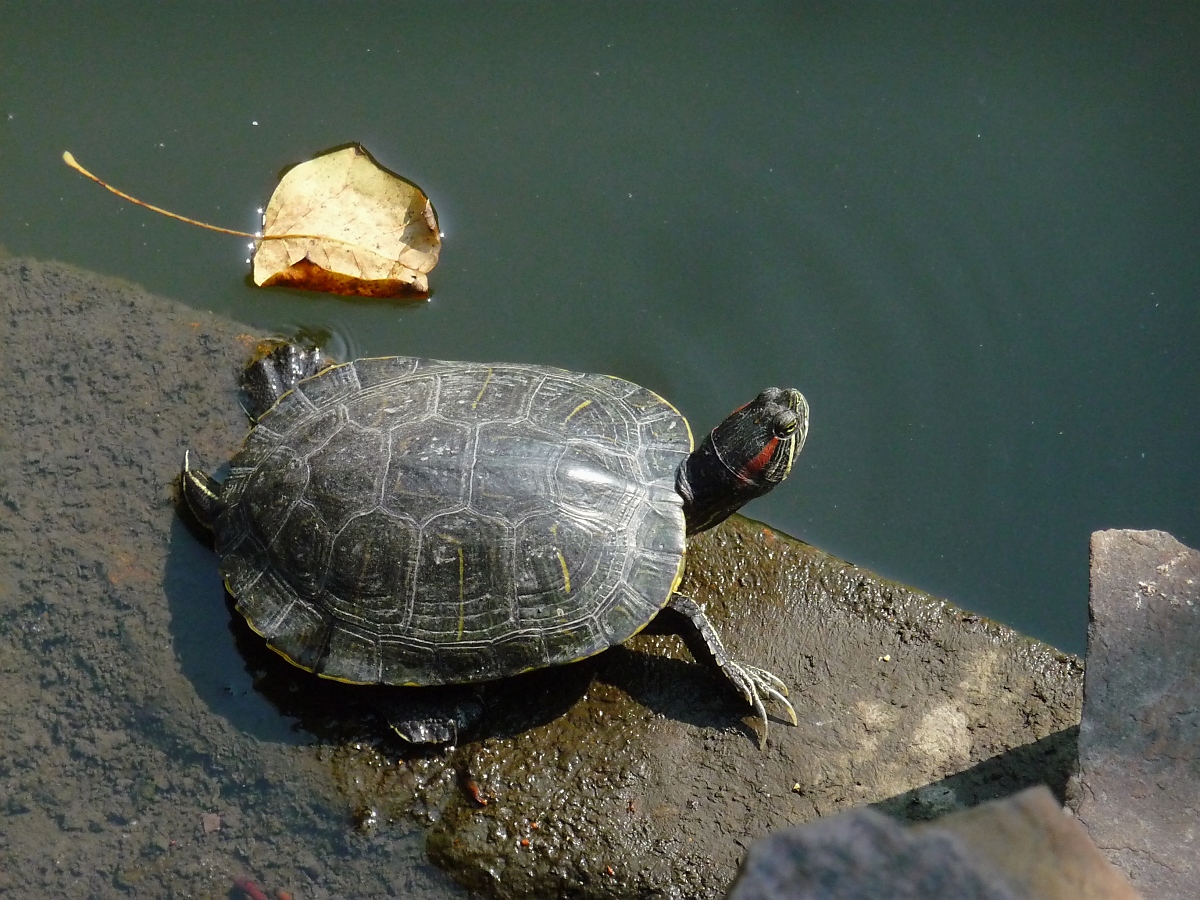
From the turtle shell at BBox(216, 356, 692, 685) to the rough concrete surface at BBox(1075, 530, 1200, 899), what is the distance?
1490 millimetres

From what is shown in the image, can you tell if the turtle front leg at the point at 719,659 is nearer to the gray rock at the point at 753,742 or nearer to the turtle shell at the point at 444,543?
the gray rock at the point at 753,742

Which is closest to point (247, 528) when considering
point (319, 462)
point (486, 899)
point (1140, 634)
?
point (319, 462)

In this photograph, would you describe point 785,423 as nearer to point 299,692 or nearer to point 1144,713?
point 1144,713

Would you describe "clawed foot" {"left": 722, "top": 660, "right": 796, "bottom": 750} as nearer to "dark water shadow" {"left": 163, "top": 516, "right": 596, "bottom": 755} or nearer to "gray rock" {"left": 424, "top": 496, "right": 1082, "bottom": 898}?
"gray rock" {"left": 424, "top": 496, "right": 1082, "bottom": 898}

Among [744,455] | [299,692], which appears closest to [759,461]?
[744,455]

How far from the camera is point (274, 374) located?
4246 millimetres

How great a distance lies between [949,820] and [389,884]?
229 cm

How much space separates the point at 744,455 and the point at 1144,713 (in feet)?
5.34

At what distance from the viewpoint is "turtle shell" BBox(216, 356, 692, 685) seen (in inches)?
134

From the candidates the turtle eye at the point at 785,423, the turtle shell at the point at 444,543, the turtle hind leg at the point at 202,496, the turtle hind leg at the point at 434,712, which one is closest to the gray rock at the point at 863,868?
the turtle shell at the point at 444,543

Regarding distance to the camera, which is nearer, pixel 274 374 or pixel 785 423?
pixel 785 423

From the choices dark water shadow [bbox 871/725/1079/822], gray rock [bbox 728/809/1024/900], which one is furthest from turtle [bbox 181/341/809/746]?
gray rock [bbox 728/809/1024/900]

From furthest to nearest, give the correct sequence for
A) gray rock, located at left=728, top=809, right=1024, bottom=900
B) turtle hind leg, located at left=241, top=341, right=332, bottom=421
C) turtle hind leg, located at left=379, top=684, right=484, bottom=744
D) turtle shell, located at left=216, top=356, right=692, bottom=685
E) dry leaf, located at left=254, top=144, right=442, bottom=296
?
dry leaf, located at left=254, top=144, right=442, bottom=296 → turtle hind leg, located at left=241, top=341, right=332, bottom=421 → turtle hind leg, located at left=379, top=684, right=484, bottom=744 → turtle shell, located at left=216, top=356, right=692, bottom=685 → gray rock, located at left=728, top=809, right=1024, bottom=900

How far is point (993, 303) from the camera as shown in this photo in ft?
16.6
